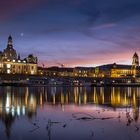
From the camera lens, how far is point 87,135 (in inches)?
804

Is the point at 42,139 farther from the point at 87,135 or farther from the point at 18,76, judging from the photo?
the point at 18,76

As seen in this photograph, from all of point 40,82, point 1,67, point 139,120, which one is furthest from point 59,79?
point 139,120

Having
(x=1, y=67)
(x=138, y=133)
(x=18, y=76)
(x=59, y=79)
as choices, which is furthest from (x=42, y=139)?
(x=1, y=67)

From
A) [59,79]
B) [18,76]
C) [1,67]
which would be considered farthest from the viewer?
[1,67]

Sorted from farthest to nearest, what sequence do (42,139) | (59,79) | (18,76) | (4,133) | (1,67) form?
(1,67), (59,79), (18,76), (4,133), (42,139)

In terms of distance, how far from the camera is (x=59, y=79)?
6289 inches

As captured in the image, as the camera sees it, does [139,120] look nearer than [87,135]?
No

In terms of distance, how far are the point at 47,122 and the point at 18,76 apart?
11968 centimetres

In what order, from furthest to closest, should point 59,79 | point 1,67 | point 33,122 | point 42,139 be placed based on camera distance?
point 1,67 → point 59,79 → point 33,122 → point 42,139

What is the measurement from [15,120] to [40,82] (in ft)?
457

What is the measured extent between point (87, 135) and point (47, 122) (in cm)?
575

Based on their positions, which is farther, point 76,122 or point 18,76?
point 18,76

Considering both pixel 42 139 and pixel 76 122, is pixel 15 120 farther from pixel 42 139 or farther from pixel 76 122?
pixel 42 139

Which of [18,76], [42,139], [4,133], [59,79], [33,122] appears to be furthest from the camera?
[59,79]
